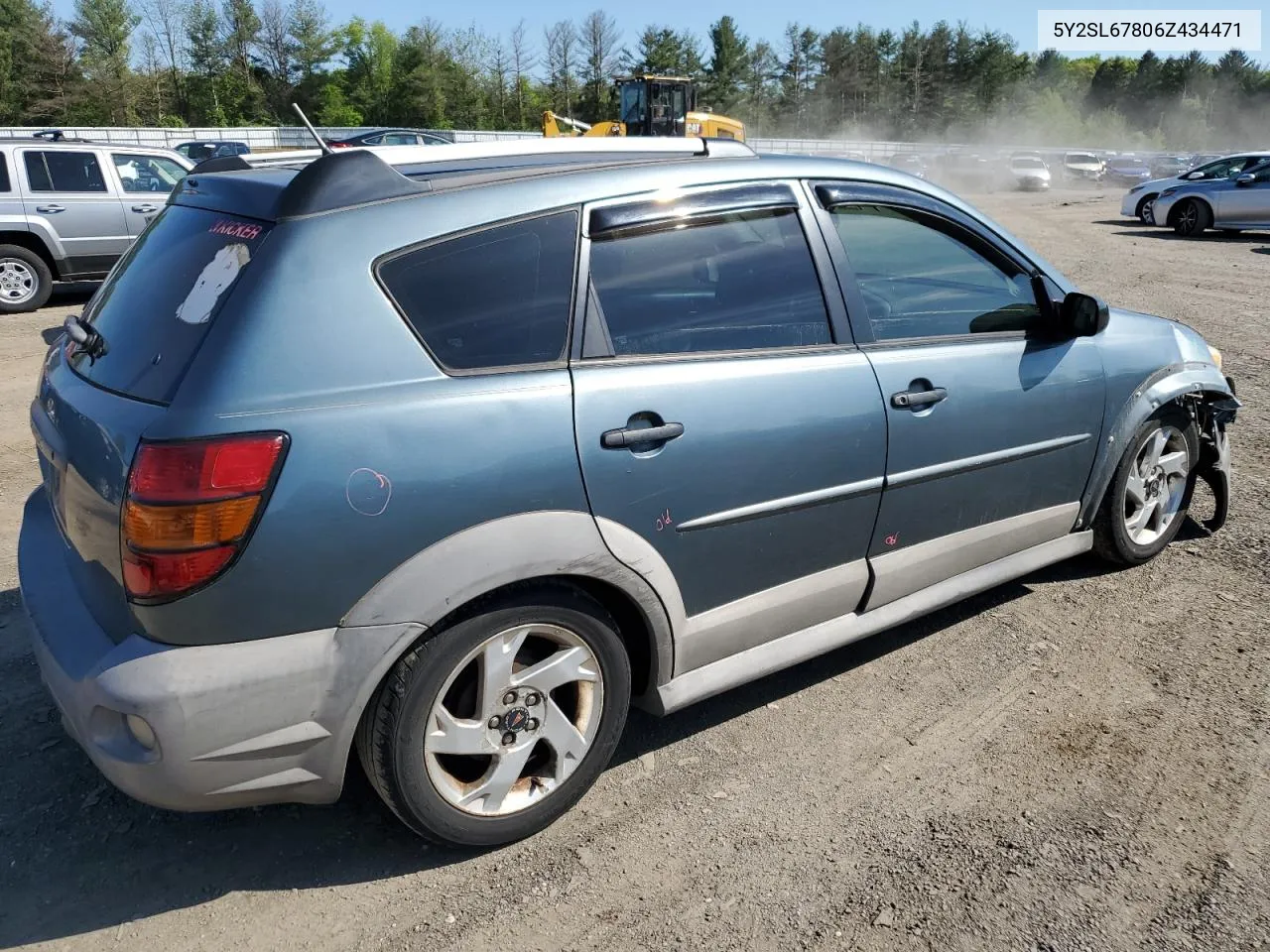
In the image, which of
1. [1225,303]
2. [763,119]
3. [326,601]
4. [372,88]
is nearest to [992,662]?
[326,601]

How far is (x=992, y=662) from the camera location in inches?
147

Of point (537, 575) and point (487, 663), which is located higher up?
point (537, 575)

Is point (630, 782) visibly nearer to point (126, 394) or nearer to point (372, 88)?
point (126, 394)

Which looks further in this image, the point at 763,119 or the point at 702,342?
the point at 763,119

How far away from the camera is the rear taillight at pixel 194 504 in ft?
7.14

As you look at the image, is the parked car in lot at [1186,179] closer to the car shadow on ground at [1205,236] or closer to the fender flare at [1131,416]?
the car shadow on ground at [1205,236]

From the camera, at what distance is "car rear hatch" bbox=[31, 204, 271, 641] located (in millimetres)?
2311

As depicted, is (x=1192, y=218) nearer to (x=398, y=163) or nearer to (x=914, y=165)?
(x=398, y=163)

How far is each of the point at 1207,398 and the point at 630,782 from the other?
128 inches

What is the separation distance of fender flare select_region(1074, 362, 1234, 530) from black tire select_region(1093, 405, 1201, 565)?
0.21 ft

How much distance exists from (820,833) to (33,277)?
37.8 feet

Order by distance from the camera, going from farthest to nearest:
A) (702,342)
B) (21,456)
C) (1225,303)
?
(1225,303) < (21,456) < (702,342)

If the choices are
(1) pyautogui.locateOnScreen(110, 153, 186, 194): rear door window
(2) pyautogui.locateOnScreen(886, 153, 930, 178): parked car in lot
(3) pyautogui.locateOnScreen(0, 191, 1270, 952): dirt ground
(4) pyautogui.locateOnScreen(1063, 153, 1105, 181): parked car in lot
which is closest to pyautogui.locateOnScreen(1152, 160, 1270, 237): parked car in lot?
(2) pyautogui.locateOnScreen(886, 153, 930, 178): parked car in lot

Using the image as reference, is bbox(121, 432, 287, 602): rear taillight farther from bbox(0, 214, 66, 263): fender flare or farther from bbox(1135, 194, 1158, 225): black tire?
bbox(1135, 194, 1158, 225): black tire
